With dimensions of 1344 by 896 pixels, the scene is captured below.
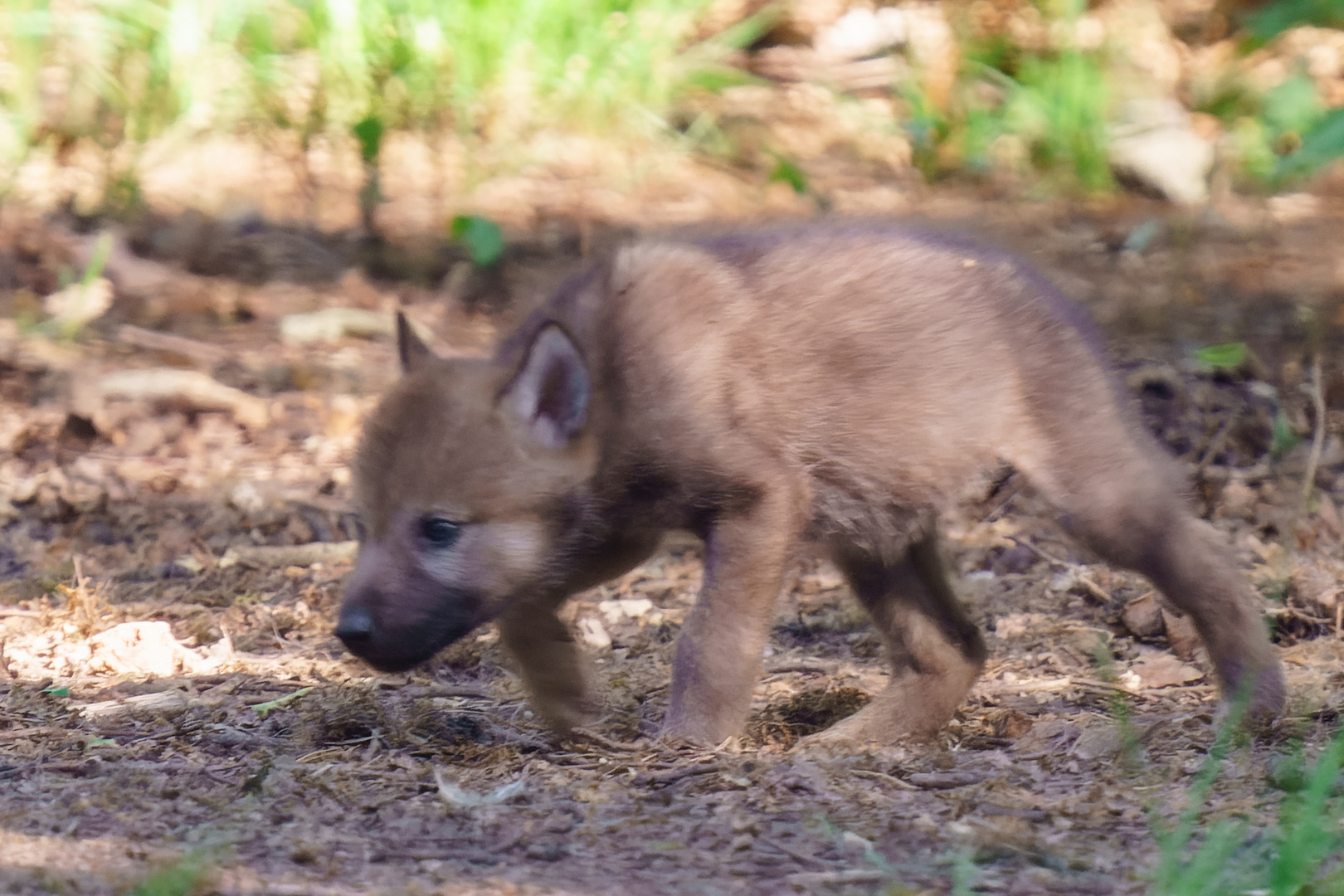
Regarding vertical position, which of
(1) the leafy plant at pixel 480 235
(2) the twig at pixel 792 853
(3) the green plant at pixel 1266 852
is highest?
(3) the green plant at pixel 1266 852

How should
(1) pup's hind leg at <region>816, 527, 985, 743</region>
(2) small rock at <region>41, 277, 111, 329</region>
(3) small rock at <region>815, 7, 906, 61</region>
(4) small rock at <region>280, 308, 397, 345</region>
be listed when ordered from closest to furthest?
(1) pup's hind leg at <region>816, 527, 985, 743</region>
(2) small rock at <region>41, 277, 111, 329</region>
(4) small rock at <region>280, 308, 397, 345</region>
(3) small rock at <region>815, 7, 906, 61</region>

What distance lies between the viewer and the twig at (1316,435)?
5.85 meters

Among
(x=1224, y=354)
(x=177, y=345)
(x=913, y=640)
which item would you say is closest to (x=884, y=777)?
(x=913, y=640)

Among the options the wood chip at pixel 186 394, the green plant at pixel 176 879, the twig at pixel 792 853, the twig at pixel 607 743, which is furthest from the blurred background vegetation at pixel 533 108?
the green plant at pixel 176 879

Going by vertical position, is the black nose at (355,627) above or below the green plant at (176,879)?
below

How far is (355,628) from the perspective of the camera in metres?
3.76

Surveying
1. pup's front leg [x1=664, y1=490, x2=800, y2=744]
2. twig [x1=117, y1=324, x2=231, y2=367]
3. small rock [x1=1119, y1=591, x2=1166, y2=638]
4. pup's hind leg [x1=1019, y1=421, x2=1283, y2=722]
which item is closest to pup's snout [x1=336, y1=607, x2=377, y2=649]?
pup's front leg [x1=664, y1=490, x2=800, y2=744]

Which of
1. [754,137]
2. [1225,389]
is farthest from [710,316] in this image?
[754,137]

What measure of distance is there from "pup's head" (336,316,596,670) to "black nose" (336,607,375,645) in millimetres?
42

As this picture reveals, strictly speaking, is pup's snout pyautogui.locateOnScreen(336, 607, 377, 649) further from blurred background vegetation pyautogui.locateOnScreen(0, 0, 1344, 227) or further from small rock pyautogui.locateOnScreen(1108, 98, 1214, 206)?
small rock pyautogui.locateOnScreen(1108, 98, 1214, 206)

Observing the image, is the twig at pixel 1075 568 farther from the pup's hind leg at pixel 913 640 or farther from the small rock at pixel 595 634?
the small rock at pixel 595 634

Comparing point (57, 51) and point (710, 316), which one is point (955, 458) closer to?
point (710, 316)

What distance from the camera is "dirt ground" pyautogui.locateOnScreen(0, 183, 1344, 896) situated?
9.66ft

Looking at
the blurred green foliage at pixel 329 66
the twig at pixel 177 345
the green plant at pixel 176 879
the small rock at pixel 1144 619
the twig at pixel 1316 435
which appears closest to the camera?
the green plant at pixel 176 879
